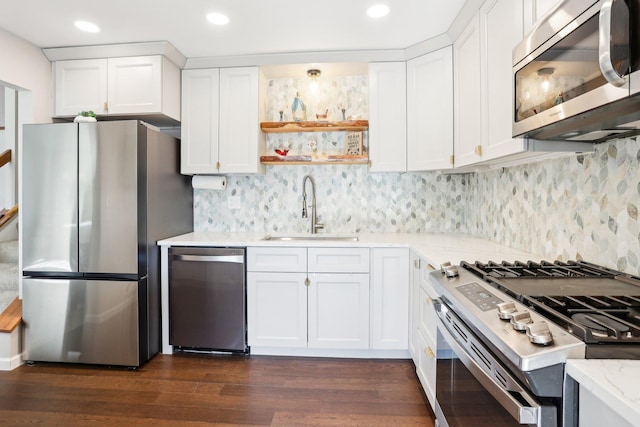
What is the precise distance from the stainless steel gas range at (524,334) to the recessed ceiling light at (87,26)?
2804mm

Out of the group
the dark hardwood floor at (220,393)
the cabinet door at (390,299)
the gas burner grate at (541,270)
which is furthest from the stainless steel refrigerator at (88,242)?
the gas burner grate at (541,270)

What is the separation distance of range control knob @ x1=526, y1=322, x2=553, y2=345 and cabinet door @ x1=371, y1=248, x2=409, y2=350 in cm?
168

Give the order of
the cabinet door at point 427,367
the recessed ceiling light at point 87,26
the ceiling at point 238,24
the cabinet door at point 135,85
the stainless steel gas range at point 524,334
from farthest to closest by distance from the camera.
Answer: the cabinet door at point 135,85 → the recessed ceiling light at point 87,26 → the ceiling at point 238,24 → the cabinet door at point 427,367 → the stainless steel gas range at point 524,334

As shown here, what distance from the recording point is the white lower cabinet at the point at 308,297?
2529mm

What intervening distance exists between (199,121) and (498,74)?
2292mm

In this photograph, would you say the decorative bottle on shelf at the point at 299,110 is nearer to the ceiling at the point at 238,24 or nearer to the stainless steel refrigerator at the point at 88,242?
the ceiling at the point at 238,24

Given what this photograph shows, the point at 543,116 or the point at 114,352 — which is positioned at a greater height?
the point at 543,116

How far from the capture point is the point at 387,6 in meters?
2.19

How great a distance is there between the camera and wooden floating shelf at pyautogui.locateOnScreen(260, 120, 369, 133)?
2920mm

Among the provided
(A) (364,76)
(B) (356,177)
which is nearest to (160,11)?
(A) (364,76)

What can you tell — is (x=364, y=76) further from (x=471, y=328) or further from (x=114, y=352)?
(x=114, y=352)

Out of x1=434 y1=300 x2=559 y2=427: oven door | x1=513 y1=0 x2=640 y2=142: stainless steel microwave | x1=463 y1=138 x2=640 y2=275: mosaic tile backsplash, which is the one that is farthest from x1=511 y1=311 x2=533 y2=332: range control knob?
x1=463 y1=138 x2=640 y2=275: mosaic tile backsplash

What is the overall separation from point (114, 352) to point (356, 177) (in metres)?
2.34

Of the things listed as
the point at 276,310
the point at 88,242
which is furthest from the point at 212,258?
the point at 88,242
